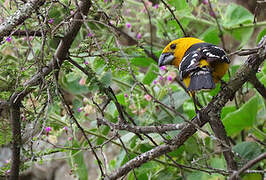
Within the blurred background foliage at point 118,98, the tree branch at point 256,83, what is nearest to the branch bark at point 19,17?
the blurred background foliage at point 118,98

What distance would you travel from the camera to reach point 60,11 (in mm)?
1788

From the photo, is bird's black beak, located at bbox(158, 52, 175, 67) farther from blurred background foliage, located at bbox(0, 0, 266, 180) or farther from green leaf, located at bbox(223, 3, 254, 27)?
green leaf, located at bbox(223, 3, 254, 27)

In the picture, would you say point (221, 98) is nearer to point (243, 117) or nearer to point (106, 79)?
point (106, 79)

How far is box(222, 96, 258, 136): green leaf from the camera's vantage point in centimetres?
161

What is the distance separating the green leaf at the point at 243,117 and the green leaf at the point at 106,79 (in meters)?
0.57

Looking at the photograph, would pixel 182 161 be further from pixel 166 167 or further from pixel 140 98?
pixel 140 98

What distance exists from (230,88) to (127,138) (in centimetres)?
63

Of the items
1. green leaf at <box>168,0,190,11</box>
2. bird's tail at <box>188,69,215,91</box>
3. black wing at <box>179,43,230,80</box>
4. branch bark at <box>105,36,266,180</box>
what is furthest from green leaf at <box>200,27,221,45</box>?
branch bark at <box>105,36,266,180</box>

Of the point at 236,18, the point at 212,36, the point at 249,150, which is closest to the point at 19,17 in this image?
the point at 249,150

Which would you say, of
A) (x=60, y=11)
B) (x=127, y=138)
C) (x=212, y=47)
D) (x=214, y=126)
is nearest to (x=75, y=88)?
(x=60, y=11)

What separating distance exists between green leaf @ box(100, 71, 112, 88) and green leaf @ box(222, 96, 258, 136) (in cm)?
57

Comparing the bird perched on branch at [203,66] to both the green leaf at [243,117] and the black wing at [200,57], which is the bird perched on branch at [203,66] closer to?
the black wing at [200,57]

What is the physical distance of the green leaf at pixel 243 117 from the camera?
161 cm

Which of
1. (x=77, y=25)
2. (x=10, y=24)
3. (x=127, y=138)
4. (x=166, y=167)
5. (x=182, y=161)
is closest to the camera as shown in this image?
(x=10, y=24)
